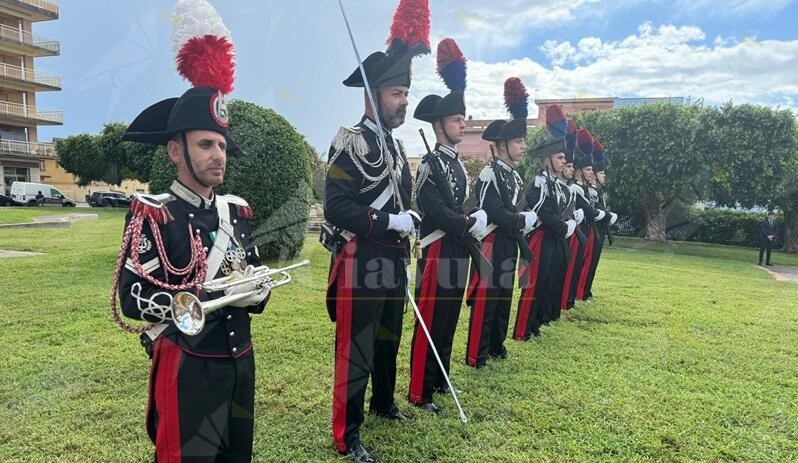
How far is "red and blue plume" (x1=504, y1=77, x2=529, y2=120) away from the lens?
5453mm

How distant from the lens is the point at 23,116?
3247 centimetres

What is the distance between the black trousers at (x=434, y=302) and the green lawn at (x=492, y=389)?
0.28 m

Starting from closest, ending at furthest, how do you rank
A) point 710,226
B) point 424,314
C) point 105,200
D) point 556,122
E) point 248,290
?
point 248,290
point 424,314
point 556,122
point 710,226
point 105,200

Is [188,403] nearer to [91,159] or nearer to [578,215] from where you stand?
[578,215]

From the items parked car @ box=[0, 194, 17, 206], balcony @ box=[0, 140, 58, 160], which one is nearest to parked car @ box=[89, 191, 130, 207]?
balcony @ box=[0, 140, 58, 160]

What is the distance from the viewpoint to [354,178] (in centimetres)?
303

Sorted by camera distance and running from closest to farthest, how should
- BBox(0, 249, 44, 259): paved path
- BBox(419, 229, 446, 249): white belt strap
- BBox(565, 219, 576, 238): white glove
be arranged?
1. BBox(419, 229, 446, 249): white belt strap
2. BBox(565, 219, 576, 238): white glove
3. BBox(0, 249, 44, 259): paved path

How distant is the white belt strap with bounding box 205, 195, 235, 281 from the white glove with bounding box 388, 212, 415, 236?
3.40ft

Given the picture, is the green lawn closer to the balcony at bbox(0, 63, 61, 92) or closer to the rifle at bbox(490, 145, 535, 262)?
the rifle at bbox(490, 145, 535, 262)

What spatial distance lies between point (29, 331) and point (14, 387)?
1663 mm

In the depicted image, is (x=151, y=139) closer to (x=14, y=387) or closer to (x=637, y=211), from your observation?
(x=14, y=387)

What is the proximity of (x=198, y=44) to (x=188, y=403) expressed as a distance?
4.78ft

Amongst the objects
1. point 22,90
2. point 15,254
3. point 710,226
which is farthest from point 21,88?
point 710,226

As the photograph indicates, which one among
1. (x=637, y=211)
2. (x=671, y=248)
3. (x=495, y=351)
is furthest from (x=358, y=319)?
(x=637, y=211)
